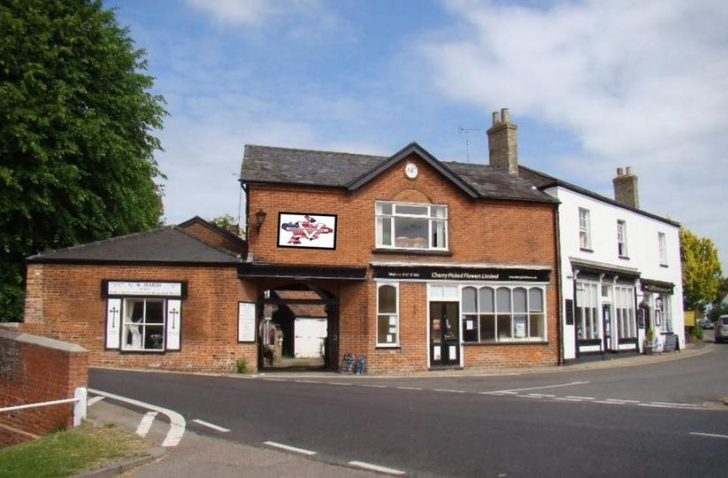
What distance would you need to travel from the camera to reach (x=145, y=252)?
866 inches

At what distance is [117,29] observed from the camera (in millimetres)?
27000

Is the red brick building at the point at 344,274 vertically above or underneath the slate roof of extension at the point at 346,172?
underneath

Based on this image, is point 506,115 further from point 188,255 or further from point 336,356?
point 188,255

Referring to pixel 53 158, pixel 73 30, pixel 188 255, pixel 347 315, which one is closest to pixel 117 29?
pixel 73 30

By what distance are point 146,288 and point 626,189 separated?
81.5 ft

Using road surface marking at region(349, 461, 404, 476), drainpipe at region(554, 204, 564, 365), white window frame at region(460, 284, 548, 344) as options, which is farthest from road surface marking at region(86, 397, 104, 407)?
drainpipe at region(554, 204, 564, 365)

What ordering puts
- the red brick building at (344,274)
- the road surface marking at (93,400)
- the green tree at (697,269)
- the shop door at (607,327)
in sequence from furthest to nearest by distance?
the green tree at (697,269) < the shop door at (607,327) < the red brick building at (344,274) < the road surface marking at (93,400)

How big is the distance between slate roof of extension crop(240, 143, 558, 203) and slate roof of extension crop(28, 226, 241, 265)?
270 centimetres

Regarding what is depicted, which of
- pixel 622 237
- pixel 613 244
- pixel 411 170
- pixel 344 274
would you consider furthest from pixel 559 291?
pixel 344 274

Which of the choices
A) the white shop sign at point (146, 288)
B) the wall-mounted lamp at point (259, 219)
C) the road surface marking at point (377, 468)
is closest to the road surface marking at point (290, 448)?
the road surface marking at point (377, 468)

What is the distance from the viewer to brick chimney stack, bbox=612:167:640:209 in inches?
1366

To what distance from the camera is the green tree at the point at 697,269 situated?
5259cm

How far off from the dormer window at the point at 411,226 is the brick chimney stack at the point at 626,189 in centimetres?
1444

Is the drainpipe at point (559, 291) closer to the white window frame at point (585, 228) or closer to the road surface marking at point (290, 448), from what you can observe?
the white window frame at point (585, 228)
